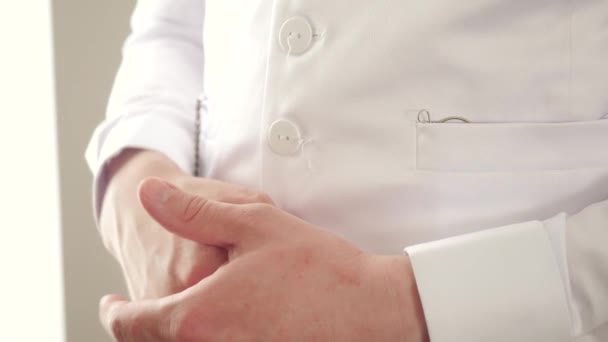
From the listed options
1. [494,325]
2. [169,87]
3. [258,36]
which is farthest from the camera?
[169,87]

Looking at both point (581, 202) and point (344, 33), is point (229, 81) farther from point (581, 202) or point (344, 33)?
point (581, 202)

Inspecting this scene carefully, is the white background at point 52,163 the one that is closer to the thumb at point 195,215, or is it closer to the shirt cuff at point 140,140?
the shirt cuff at point 140,140

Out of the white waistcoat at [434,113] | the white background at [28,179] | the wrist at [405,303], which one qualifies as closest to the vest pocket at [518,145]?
the white waistcoat at [434,113]

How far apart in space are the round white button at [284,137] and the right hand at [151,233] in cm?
5

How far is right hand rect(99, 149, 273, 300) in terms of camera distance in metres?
0.50

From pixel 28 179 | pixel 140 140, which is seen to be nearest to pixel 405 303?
pixel 140 140

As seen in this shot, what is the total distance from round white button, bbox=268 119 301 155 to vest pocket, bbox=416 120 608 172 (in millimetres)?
121

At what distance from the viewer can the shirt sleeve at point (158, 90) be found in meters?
0.68

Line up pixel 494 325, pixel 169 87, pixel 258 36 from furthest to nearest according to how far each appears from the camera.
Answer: pixel 169 87, pixel 258 36, pixel 494 325

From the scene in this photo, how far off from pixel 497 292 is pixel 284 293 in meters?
0.17

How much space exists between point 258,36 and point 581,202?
346mm

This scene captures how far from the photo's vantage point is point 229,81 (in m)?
0.61

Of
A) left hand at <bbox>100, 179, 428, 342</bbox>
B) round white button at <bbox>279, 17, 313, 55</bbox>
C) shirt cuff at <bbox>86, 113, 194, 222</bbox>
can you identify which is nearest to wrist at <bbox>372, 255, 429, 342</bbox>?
left hand at <bbox>100, 179, 428, 342</bbox>

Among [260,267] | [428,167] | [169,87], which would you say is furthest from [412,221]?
[169,87]
